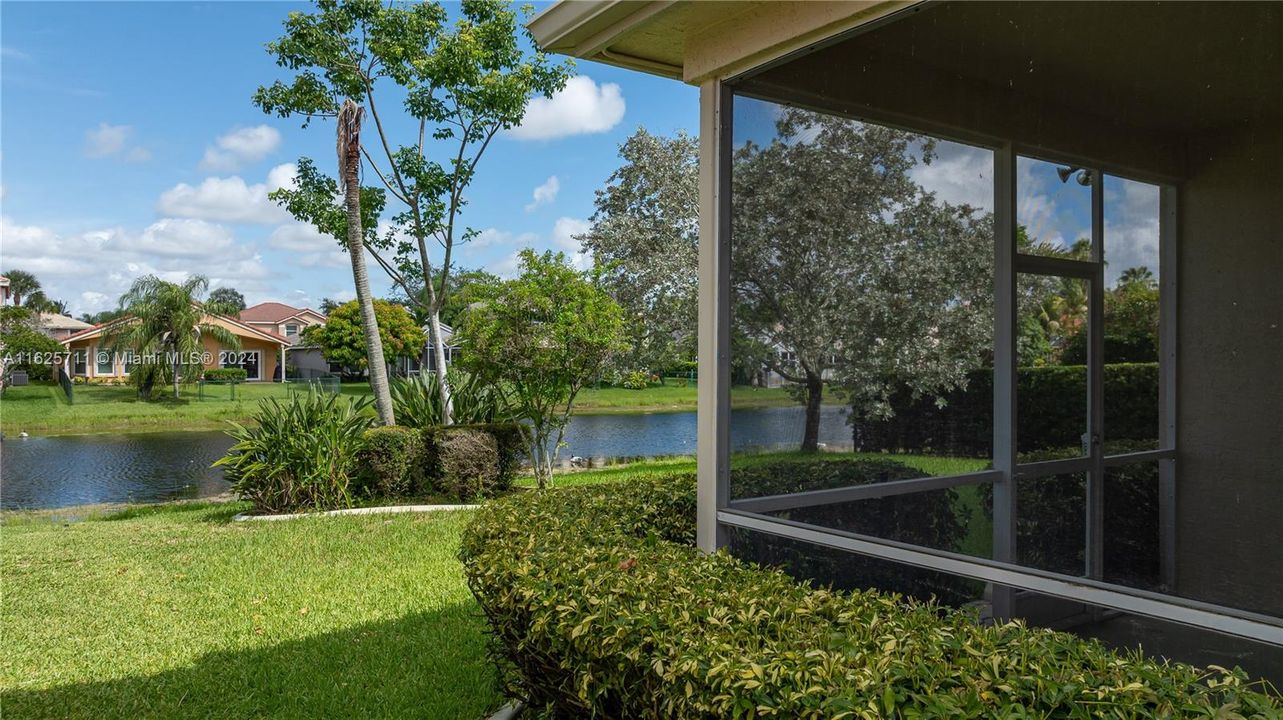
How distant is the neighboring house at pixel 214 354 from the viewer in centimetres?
3853

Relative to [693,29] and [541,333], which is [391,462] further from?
[693,29]

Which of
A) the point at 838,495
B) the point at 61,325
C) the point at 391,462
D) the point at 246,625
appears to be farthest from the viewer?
the point at 61,325

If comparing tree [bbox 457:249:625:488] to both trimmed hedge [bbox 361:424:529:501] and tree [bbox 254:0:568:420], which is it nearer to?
trimmed hedge [bbox 361:424:529:501]

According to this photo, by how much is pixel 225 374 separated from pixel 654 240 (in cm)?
2962

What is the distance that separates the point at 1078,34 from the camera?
3.13 meters

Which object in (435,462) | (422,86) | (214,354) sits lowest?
(435,462)

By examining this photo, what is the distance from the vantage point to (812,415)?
3.43 m

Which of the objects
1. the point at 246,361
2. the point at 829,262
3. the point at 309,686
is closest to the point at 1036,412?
the point at 829,262

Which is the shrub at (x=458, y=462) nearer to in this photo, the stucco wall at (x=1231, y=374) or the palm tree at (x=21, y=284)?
the stucco wall at (x=1231, y=374)

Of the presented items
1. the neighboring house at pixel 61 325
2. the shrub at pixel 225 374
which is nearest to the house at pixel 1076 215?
the shrub at pixel 225 374

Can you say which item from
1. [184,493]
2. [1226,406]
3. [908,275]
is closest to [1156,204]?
[1226,406]

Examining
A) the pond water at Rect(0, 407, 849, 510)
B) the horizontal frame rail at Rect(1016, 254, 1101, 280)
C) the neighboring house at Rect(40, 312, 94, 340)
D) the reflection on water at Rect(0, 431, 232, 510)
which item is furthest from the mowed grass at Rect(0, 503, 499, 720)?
the neighboring house at Rect(40, 312, 94, 340)

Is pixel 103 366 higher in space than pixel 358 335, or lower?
lower

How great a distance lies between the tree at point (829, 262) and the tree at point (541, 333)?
6.44m
